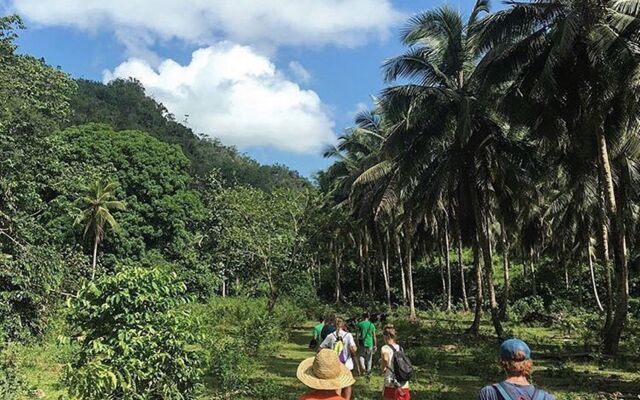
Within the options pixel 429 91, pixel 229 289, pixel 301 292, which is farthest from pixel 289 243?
pixel 229 289

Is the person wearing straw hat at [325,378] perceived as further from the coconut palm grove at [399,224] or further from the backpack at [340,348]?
the backpack at [340,348]

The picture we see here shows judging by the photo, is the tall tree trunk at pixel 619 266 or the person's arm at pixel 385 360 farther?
the tall tree trunk at pixel 619 266

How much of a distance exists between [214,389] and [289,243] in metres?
15.2

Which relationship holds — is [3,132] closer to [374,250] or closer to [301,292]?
[301,292]

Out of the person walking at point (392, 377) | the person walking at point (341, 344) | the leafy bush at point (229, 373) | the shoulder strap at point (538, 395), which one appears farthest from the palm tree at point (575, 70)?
the shoulder strap at point (538, 395)

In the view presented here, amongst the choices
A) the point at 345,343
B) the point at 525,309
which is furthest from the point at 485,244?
the point at 345,343

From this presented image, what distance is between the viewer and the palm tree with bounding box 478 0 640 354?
1277 centimetres

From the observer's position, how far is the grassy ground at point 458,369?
11.2 meters

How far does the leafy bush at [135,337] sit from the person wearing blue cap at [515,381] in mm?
4256

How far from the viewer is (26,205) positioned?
16.2 m

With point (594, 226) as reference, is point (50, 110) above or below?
above

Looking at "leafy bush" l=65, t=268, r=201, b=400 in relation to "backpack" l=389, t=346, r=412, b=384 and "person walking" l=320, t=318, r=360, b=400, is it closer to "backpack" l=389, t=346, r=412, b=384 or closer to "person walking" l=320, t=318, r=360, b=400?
"backpack" l=389, t=346, r=412, b=384

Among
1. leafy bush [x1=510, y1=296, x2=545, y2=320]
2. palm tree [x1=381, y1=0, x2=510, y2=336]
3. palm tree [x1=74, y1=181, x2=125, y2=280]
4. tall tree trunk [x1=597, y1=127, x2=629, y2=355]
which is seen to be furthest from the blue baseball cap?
palm tree [x1=74, y1=181, x2=125, y2=280]

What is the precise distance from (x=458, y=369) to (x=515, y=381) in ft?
37.1
